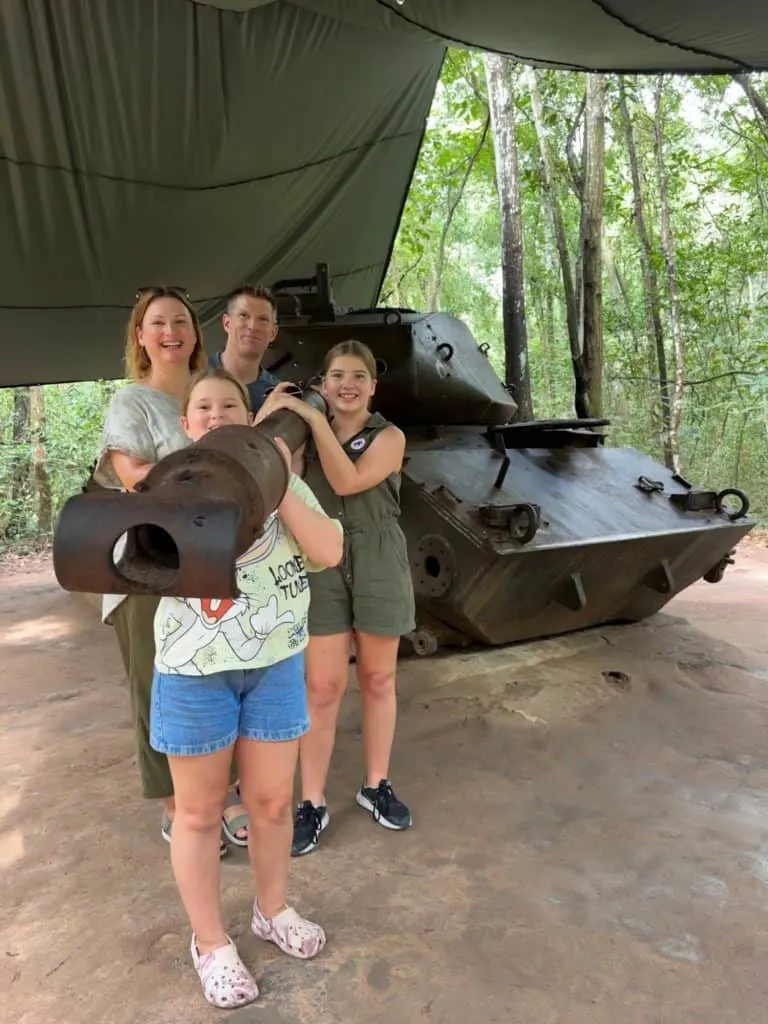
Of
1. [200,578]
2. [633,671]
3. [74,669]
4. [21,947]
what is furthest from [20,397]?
[200,578]

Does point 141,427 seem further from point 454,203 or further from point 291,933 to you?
point 454,203

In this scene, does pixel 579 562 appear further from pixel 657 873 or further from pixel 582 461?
pixel 657 873

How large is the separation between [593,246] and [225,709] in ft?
24.7

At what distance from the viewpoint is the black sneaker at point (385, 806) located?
3.17 m

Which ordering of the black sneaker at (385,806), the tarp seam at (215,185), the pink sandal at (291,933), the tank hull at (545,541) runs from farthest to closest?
the tarp seam at (215,185) → the tank hull at (545,541) → the black sneaker at (385,806) → the pink sandal at (291,933)

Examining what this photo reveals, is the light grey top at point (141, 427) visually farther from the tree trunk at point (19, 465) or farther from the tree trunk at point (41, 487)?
the tree trunk at point (41, 487)

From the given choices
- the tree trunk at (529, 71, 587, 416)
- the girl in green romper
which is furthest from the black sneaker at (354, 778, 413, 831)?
the tree trunk at (529, 71, 587, 416)

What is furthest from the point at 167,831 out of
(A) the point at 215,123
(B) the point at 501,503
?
(A) the point at 215,123

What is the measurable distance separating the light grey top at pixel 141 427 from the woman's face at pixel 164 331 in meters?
0.11

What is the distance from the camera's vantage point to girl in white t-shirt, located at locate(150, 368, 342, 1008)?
6.68ft

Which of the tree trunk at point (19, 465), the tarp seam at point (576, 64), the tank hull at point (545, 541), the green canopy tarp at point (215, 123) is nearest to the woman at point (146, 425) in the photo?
the green canopy tarp at point (215, 123)

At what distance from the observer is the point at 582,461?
577cm

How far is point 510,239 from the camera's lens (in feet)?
27.7

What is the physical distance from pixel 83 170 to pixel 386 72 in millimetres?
2148
